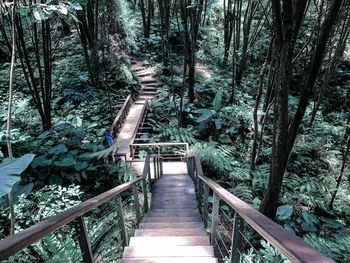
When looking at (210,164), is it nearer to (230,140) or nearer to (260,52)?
(230,140)

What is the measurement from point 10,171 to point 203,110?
770 centimetres

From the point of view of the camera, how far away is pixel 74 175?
15.7 feet

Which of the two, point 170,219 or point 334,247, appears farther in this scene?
point 334,247

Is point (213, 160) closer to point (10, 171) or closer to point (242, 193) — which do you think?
point (242, 193)

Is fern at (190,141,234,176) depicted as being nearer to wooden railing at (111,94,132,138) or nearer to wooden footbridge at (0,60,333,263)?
wooden footbridge at (0,60,333,263)

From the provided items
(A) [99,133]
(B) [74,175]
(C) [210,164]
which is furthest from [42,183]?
(C) [210,164]

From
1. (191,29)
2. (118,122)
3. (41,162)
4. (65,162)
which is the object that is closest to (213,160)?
(118,122)

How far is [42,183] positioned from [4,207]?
1.11 meters

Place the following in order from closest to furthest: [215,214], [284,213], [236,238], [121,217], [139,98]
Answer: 1. [236,238]
2. [215,214]
3. [121,217]
4. [284,213]
5. [139,98]

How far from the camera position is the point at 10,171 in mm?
1824

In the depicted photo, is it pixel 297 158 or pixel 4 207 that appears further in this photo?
pixel 297 158

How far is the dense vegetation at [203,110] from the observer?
337 centimetres

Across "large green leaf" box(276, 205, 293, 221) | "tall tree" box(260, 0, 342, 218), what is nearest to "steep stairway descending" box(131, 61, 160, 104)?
"large green leaf" box(276, 205, 293, 221)

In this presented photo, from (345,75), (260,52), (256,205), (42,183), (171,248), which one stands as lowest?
(256,205)
